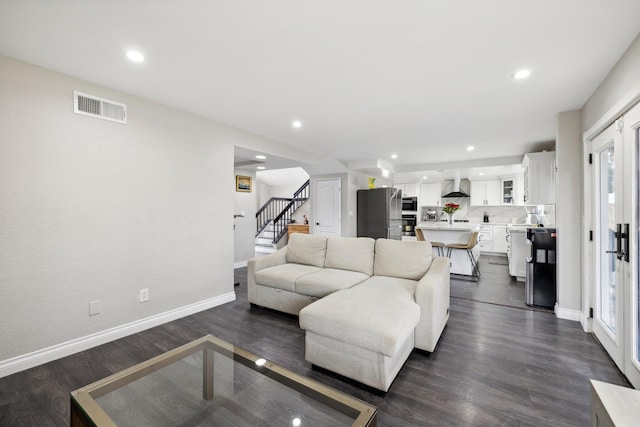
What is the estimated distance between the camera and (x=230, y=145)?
388cm

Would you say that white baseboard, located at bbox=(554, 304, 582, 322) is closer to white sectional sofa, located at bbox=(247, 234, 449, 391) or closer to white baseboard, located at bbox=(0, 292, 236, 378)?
white sectional sofa, located at bbox=(247, 234, 449, 391)

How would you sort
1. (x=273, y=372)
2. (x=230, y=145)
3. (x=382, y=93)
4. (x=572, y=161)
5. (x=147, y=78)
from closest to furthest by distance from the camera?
(x=273, y=372)
(x=147, y=78)
(x=382, y=93)
(x=572, y=161)
(x=230, y=145)

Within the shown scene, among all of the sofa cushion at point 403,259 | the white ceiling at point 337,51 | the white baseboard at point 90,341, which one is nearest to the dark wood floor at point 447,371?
the white baseboard at point 90,341

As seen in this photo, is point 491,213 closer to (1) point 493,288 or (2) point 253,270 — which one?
(1) point 493,288

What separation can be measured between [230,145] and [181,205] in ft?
3.64

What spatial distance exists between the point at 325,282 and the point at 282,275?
0.58 meters

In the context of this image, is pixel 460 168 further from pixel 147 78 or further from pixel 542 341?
pixel 147 78

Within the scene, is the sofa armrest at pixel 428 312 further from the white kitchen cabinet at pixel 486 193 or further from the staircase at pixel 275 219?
the white kitchen cabinet at pixel 486 193

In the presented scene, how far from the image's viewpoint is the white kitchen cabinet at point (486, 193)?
26.3 ft

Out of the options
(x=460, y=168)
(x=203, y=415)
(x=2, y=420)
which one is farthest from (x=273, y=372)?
(x=460, y=168)

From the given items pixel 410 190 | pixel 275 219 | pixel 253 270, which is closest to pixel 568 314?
pixel 253 270

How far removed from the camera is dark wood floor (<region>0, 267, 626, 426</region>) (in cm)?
171

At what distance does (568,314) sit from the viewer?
321 centimetres

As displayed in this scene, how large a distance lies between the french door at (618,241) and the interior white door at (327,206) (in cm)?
462
